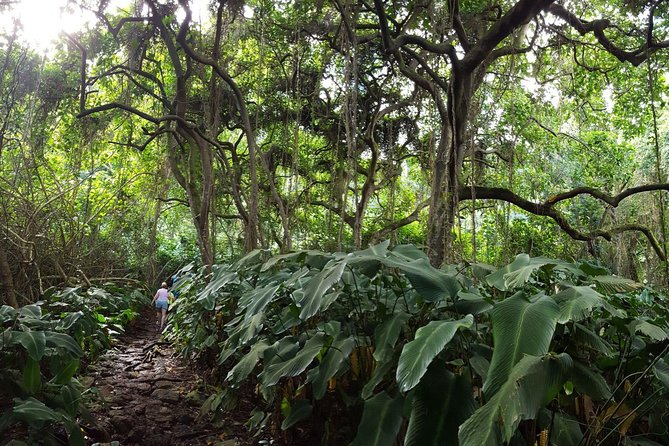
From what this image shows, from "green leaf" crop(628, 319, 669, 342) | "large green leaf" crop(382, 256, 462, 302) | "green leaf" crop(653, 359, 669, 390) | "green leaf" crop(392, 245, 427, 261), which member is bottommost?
"green leaf" crop(653, 359, 669, 390)

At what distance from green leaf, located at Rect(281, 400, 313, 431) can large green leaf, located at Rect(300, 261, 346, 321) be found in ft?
1.85

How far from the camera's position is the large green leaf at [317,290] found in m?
1.87

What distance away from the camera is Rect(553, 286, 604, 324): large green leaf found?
4.56 feet

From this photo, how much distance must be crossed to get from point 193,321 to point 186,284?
1129 millimetres

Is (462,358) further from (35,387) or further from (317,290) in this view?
(35,387)

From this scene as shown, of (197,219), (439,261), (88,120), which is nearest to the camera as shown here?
(439,261)

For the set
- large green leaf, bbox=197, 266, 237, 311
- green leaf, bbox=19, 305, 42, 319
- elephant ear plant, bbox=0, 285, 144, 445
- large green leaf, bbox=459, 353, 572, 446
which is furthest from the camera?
large green leaf, bbox=197, 266, 237, 311

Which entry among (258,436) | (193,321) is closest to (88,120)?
(193,321)

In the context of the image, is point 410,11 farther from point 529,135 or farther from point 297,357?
point 297,357

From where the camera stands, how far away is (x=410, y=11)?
19.4 ft

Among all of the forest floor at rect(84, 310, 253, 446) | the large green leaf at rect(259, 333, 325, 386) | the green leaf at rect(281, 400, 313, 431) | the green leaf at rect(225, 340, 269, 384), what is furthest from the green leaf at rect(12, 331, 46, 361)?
the green leaf at rect(281, 400, 313, 431)

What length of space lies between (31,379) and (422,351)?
1.86 meters

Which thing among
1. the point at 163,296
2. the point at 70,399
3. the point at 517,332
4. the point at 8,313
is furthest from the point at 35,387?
the point at 163,296

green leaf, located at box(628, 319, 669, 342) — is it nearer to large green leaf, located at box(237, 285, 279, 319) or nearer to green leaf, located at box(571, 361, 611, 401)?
green leaf, located at box(571, 361, 611, 401)
